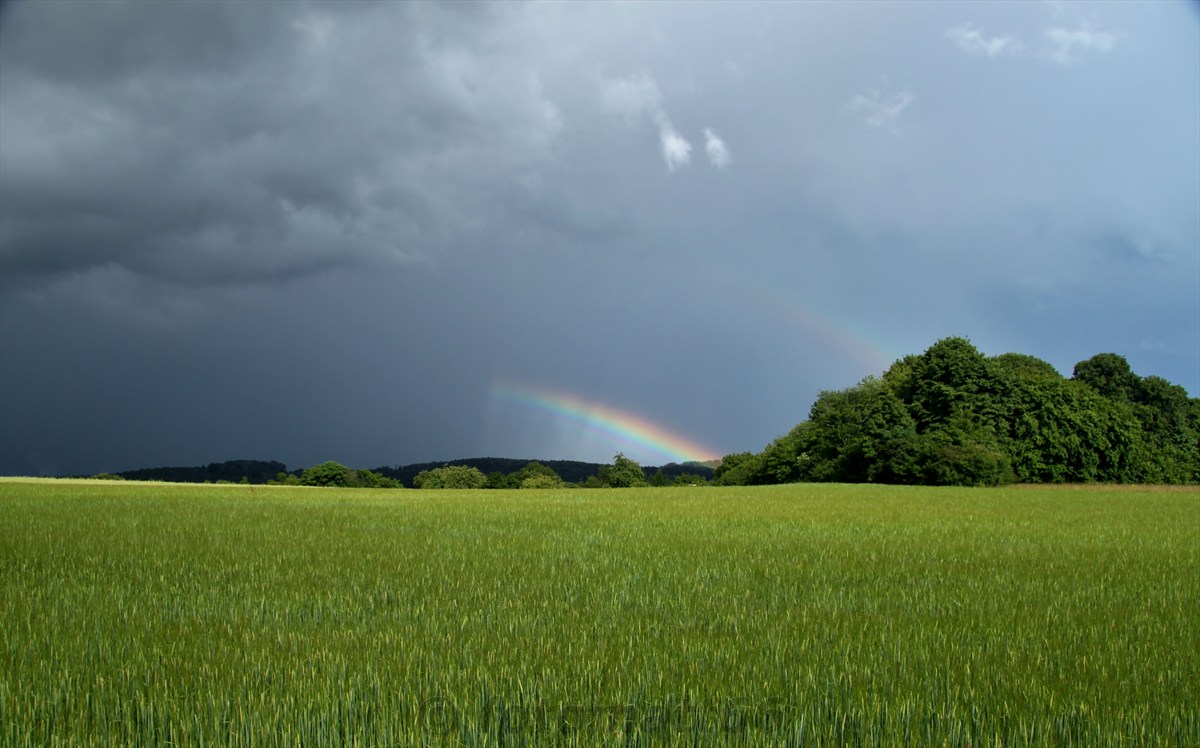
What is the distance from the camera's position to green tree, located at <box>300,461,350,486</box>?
95000mm

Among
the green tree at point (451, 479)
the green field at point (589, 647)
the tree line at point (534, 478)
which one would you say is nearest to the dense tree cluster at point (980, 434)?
the tree line at point (534, 478)

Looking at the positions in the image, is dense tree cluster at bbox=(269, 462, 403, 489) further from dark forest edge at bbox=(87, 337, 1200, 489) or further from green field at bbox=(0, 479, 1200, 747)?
green field at bbox=(0, 479, 1200, 747)

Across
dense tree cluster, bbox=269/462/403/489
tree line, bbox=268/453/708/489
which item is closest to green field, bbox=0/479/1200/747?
dense tree cluster, bbox=269/462/403/489

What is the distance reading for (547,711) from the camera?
14.3ft

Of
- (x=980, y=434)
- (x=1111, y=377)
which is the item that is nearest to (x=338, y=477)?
(x=980, y=434)

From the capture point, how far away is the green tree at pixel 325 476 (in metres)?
95.0

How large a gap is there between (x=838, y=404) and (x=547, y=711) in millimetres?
96344

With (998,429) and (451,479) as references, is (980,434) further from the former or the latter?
(451,479)

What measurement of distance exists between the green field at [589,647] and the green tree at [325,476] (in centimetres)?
8504

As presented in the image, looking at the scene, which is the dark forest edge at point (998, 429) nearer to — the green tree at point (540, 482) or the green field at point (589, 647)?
the green tree at point (540, 482)

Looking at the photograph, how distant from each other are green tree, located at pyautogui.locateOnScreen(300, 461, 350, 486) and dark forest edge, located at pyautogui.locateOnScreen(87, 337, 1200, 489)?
408 cm

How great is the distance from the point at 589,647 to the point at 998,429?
69.2 meters

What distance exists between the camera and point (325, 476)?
313 ft

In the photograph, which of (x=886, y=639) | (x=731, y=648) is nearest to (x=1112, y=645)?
(x=886, y=639)
